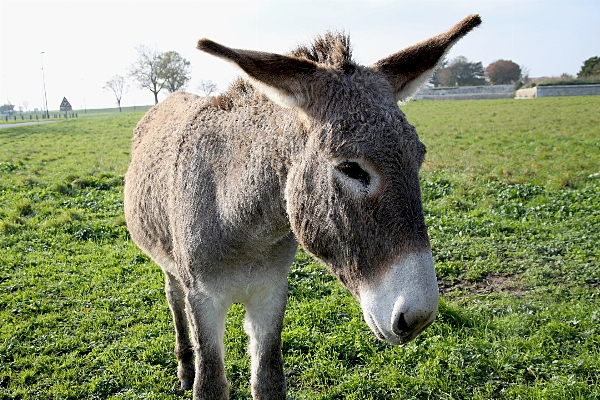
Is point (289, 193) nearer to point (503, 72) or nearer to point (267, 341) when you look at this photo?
point (267, 341)

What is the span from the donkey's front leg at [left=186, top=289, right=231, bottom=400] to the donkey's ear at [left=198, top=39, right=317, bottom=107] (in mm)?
Answer: 1414

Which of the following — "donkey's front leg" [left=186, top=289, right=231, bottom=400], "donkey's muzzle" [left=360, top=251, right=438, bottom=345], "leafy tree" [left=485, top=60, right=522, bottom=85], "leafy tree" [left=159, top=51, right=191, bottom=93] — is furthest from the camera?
"leafy tree" [left=485, top=60, right=522, bottom=85]

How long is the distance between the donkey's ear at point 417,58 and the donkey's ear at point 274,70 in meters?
0.45

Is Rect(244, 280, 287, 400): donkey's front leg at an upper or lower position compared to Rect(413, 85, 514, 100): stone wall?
lower

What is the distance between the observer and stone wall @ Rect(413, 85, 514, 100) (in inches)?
2117

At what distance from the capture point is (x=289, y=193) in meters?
2.19

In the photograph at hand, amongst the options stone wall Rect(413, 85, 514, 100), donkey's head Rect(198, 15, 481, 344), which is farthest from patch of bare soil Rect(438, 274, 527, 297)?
stone wall Rect(413, 85, 514, 100)

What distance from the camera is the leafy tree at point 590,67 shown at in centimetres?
5788

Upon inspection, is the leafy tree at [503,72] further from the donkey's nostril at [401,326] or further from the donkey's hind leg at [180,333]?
the donkey's nostril at [401,326]

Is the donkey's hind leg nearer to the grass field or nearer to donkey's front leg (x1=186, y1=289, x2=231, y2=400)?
the grass field

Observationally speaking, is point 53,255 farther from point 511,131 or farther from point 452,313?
point 511,131

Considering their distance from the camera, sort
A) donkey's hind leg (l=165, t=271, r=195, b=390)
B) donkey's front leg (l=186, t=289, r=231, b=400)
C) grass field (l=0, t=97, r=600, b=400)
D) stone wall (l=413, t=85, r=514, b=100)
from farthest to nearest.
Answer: stone wall (l=413, t=85, r=514, b=100)
donkey's hind leg (l=165, t=271, r=195, b=390)
grass field (l=0, t=97, r=600, b=400)
donkey's front leg (l=186, t=289, r=231, b=400)

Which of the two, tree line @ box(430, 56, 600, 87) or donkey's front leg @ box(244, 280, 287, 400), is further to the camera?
tree line @ box(430, 56, 600, 87)

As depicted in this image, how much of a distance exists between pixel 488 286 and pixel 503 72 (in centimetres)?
8513
